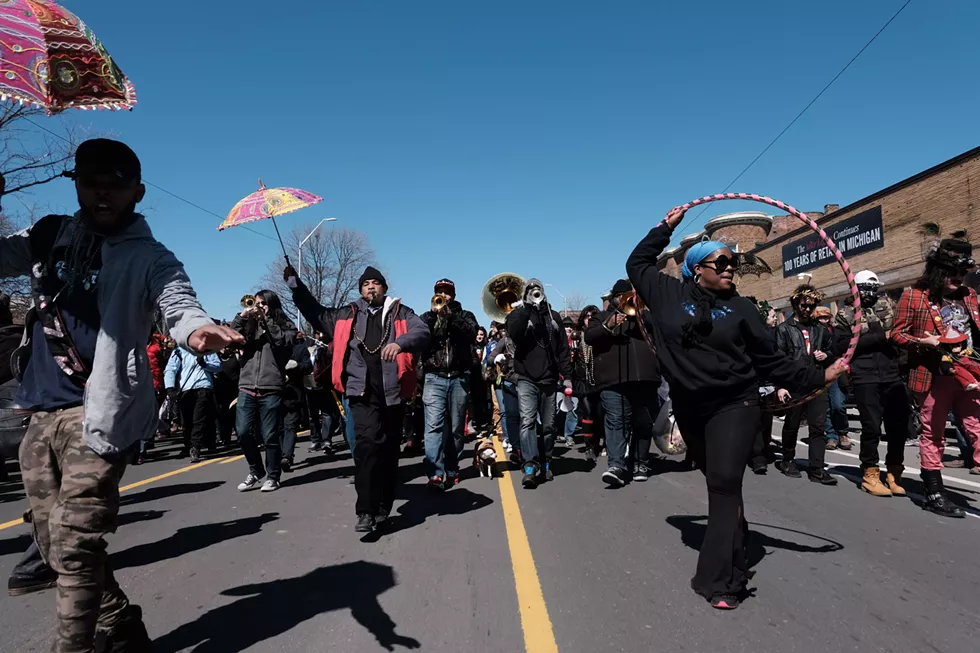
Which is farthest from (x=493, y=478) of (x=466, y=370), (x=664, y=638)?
(x=664, y=638)

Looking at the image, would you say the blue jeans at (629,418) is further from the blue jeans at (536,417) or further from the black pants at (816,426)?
the black pants at (816,426)

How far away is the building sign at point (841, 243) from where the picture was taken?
79.4ft

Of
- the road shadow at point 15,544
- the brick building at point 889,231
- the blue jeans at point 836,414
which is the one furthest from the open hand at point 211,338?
the brick building at point 889,231

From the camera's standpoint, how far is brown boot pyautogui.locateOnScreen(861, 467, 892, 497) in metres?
5.99

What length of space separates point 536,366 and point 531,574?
326 cm

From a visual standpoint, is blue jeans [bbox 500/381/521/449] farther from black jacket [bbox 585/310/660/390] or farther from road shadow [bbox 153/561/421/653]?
road shadow [bbox 153/561/421/653]

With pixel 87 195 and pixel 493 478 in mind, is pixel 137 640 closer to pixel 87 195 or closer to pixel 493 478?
pixel 87 195

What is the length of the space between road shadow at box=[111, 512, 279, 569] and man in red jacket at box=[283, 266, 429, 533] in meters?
1.13

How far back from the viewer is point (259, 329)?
7.07 meters

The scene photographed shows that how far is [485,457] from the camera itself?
7484 millimetres

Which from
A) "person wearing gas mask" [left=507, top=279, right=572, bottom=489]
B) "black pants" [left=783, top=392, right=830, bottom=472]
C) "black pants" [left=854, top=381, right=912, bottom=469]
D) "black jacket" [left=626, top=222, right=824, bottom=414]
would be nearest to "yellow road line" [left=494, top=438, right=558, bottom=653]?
"person wearing gas mask" [left=507, top=279, right=572, bottom=489]

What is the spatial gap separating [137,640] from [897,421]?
261 inches

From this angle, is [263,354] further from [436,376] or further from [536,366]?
[536,366]

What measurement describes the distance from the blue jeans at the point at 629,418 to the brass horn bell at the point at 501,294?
8.95 ft
